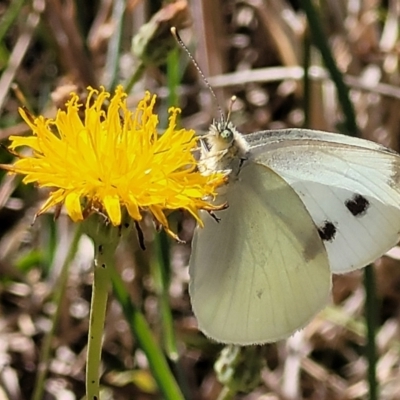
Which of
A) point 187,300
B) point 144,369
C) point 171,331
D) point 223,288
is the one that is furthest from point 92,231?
point 187,300

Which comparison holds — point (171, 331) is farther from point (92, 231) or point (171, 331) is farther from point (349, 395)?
point (349, 395)

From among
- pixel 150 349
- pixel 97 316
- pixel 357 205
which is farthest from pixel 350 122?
pixel 97 316

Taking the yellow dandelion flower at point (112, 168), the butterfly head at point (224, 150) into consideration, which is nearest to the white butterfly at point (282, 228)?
the butterfly head at point (224, 150)

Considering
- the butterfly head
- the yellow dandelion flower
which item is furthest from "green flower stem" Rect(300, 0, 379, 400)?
the yellow dandelion flower

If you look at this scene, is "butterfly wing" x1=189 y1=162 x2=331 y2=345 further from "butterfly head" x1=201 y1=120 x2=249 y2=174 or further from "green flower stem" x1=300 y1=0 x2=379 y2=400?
"green flower stem" x1=300 y1=0 x2=379 y2=400

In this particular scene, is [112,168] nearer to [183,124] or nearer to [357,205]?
[357,205]
